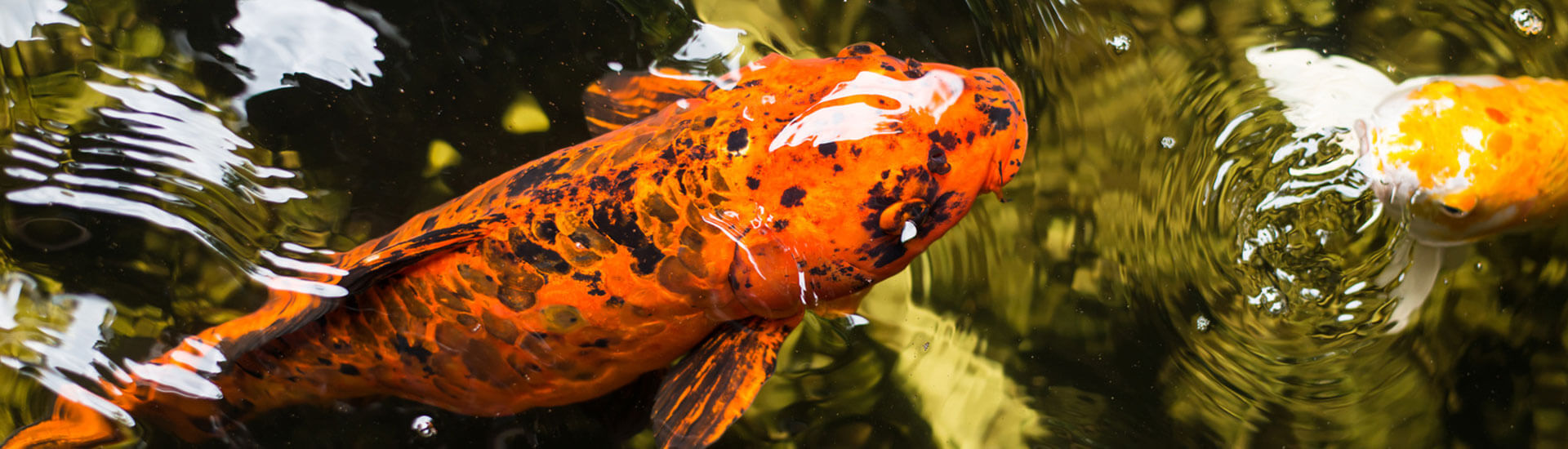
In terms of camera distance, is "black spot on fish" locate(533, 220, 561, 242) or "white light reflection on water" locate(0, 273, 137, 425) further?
"white light reflection on water" locate(0, 273, 137, 425)

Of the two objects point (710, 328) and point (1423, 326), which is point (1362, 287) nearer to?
point (1423, 326)

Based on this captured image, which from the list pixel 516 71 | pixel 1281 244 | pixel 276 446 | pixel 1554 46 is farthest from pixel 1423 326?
pixel 276 446

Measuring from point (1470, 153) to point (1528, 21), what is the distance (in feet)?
2.37

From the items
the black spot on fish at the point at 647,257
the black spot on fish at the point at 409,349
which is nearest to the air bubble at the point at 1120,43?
the black spot on fish at the point at 647,257

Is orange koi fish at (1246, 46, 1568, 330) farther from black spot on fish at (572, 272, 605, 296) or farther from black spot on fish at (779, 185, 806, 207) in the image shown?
black spot on fish at (572, 272, 605, 296)

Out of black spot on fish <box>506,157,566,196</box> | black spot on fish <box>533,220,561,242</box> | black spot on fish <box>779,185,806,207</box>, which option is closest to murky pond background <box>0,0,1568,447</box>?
black spot on fish <box>506,157,566,196</box>

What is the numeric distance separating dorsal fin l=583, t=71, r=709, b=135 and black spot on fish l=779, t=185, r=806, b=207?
1.62 feet

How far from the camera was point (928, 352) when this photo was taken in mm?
2969

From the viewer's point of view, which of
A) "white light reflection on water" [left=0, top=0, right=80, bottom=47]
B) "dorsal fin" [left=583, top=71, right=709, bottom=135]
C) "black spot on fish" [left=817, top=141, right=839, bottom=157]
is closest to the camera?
"black spot on fish" [left=817, top=141, right=839, bottom=157]

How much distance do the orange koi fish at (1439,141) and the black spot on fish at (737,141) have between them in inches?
82.0

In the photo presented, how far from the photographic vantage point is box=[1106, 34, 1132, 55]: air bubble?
9.55 ft

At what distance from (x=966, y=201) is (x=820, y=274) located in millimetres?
365

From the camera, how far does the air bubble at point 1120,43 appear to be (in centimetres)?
291

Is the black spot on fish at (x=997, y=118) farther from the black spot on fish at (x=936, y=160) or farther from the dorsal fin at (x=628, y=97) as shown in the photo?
the dorsal fin at (x=628, y=97)
